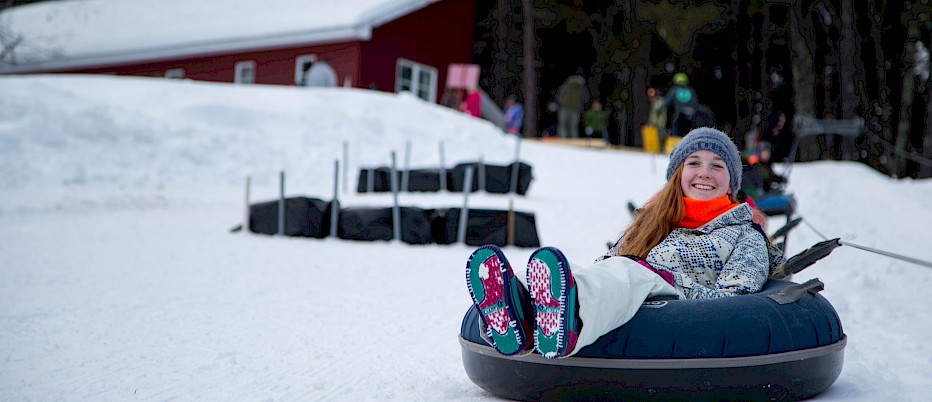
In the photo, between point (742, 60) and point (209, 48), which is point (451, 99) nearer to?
point (209, 48)

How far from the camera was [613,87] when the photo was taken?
1347 inches

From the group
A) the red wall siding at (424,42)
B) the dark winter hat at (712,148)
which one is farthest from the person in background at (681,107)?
the dark winter hat at (712,148)

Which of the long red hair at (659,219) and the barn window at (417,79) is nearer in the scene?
the long red hair at (659,219)

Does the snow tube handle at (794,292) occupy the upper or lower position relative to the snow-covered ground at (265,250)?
upper

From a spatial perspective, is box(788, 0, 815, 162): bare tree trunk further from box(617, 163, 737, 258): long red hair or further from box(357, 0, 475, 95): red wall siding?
box(617, 163, 737, 258): long red hair

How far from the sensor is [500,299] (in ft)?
8.23

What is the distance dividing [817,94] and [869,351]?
29479mm

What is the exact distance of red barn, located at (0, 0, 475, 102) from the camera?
67.1 ft

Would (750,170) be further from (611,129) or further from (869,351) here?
(611,129)

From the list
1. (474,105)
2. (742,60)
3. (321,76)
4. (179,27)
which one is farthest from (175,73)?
(742,60)

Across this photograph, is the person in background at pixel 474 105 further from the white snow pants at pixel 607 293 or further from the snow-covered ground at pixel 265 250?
the white snow pants at pixel 607 293

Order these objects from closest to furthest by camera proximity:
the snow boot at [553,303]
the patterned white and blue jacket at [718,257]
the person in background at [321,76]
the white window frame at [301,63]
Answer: the snow boot at [553,303], the patterned white and blue jacket at [718,257], the person in background at [321,76], the white window frame at [301,63]

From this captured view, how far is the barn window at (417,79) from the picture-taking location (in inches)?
854

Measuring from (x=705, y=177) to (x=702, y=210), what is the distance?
16 cm
